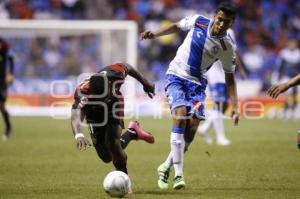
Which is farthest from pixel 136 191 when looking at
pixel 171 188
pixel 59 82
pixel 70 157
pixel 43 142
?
pixel 59 82

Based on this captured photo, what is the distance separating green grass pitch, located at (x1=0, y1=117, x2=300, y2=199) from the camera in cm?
983

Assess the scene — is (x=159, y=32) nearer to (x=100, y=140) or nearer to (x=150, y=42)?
(x=100, y=140)

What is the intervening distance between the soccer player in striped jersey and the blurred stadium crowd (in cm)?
1729

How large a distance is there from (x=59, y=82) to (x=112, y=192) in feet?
62.8

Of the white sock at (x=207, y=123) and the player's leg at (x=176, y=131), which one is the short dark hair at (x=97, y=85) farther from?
the white sock at (x=207, y=123)

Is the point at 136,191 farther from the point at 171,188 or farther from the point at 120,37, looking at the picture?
the point at 120,37

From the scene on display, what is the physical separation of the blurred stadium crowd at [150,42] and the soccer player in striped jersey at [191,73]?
17288 mm

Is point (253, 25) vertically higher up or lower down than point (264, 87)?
higher up

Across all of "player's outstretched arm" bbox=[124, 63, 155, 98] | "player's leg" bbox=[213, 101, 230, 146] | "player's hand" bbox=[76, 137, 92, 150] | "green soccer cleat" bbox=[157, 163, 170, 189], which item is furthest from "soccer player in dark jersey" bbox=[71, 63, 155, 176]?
"player's leg" bbox=[213, 101, 230, 146]

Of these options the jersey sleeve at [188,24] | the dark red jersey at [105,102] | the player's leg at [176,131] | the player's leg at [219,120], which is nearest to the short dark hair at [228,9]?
the jersey sleeve at [188,24]

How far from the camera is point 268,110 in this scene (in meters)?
28.8

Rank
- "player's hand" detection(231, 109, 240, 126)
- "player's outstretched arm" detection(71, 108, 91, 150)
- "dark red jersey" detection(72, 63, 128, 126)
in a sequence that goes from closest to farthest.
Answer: "player's outstretched arm" detection(71, 108, 91, 150), "dark red jersey" detection(72, 63, 128, 126), "player's hand" detection(231, 109, 240, 126)

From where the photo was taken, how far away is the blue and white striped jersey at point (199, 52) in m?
10.4

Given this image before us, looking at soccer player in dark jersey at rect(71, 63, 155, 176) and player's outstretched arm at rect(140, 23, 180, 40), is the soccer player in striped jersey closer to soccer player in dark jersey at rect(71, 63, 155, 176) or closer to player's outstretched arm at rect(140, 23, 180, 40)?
player's outstretched arm at rect(140, 23, 180, 40)
